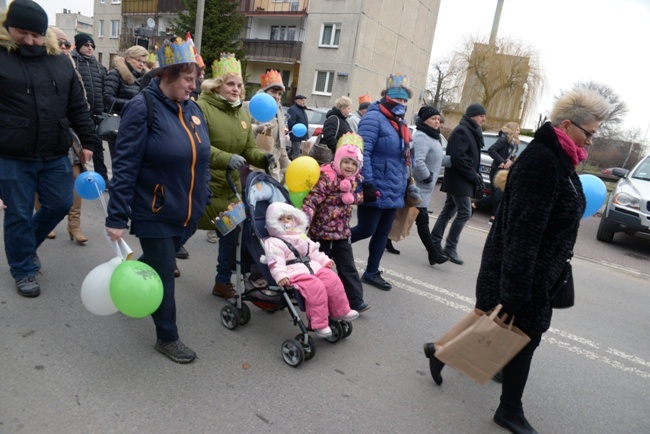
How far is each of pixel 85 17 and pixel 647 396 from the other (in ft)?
202

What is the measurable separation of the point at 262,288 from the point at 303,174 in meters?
1.00

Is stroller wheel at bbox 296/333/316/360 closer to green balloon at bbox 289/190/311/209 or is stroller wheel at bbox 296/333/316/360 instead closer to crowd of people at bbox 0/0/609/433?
crowd of people at bbox 0/0/609/433

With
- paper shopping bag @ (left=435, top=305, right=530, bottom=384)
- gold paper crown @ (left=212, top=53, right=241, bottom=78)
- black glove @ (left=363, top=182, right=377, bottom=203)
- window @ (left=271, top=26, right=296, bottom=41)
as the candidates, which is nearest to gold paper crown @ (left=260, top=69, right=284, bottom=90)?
gold paper crown @ (left=212, top=53, right=241, bottom=78)

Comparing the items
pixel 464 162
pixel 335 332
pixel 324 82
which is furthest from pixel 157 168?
pixel 324 82

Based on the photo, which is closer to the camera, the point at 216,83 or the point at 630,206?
the point at 216,83

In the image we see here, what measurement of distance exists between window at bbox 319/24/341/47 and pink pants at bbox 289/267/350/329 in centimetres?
2695

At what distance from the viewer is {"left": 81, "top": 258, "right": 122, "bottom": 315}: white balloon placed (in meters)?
2.84

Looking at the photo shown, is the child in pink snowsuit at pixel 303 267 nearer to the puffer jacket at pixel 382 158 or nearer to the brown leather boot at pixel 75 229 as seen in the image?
the puffer jacket at pixel 382 158

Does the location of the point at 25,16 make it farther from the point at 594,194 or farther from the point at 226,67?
the point at 594,194

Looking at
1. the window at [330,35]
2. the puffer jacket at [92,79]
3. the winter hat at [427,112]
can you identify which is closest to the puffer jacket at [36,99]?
the puffer jacket at [92,79]

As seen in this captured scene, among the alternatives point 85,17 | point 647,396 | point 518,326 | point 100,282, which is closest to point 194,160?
point 100,282

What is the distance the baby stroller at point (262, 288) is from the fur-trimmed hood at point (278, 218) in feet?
0.29

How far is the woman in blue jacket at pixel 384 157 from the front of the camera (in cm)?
452

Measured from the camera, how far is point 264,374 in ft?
10.3
